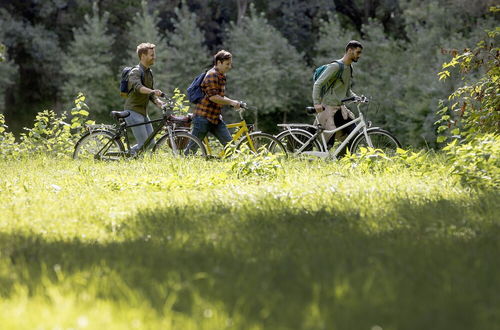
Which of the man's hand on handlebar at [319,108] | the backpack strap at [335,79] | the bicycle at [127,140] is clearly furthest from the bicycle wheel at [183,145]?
the backpack strap at [335,79]

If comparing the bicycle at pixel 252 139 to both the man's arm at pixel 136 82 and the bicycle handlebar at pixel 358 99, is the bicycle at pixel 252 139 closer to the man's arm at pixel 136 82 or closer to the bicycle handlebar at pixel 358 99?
the bicycle handlebar at pixel 358 99

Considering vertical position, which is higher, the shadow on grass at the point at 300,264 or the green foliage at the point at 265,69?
the green foliage at the point at 265,69

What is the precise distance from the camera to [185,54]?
4809 cm

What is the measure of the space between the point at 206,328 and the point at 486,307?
1321mm

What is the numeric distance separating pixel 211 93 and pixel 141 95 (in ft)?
4.25

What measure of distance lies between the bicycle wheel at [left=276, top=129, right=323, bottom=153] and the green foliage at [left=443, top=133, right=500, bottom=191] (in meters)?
3.80

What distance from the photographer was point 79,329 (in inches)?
129

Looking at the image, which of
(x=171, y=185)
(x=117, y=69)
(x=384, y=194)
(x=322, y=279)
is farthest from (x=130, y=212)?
(x=117, y=69)

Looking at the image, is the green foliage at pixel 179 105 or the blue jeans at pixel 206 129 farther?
the green foliage at pixel 179 105

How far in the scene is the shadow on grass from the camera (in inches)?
141

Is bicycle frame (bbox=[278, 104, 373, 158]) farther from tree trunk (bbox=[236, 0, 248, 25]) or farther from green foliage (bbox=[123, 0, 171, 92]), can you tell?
tree trunk (bbox=[236, 0, 248, 25])

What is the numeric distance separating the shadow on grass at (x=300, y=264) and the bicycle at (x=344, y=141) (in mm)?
4733

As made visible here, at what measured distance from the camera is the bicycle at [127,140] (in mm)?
11484

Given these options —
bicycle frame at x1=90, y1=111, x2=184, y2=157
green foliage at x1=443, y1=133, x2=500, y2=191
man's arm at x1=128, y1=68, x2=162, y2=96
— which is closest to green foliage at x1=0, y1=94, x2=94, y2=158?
bicycle frame at x1=90, y1=111, x2=184, y2=157
